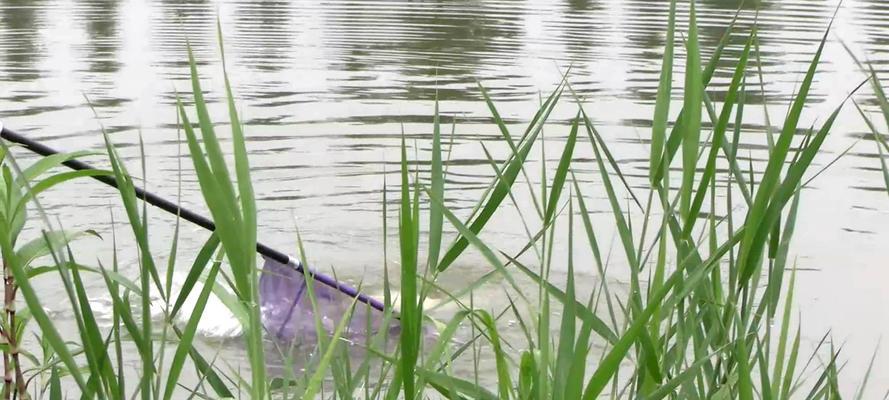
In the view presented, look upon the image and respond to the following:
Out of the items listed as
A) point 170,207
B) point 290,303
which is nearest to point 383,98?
point 290,303

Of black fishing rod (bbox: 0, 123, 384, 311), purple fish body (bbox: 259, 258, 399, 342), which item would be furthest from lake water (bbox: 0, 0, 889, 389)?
purple fish body (bbox: 259, 258, 399, 342)

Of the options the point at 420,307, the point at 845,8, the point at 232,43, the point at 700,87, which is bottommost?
the point at 845,8

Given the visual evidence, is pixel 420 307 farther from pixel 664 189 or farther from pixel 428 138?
pixel 428 138

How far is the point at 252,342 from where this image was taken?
5.65 feet

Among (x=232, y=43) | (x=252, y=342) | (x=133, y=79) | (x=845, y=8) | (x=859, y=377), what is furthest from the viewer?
(x=845, y=8)

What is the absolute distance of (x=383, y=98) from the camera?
9.07 meters

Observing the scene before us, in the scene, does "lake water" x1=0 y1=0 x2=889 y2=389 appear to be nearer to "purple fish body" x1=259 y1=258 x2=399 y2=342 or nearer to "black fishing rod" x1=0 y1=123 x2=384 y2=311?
"black fishing rod" x1=0 y1=123 x2=384 y2=311

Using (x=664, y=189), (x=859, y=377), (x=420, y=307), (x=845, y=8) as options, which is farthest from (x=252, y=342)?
(x=845, y=8)

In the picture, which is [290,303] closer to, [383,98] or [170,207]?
[170,207]

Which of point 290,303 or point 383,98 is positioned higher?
point 290,303

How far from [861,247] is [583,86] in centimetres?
407

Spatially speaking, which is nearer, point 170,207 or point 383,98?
point 170,207

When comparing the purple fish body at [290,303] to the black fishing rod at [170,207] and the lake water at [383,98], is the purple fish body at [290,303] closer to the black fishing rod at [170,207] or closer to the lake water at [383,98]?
the black fishing rod at [170,207]

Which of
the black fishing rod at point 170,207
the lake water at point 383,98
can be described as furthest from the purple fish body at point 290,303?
the lake water at point 383,98
